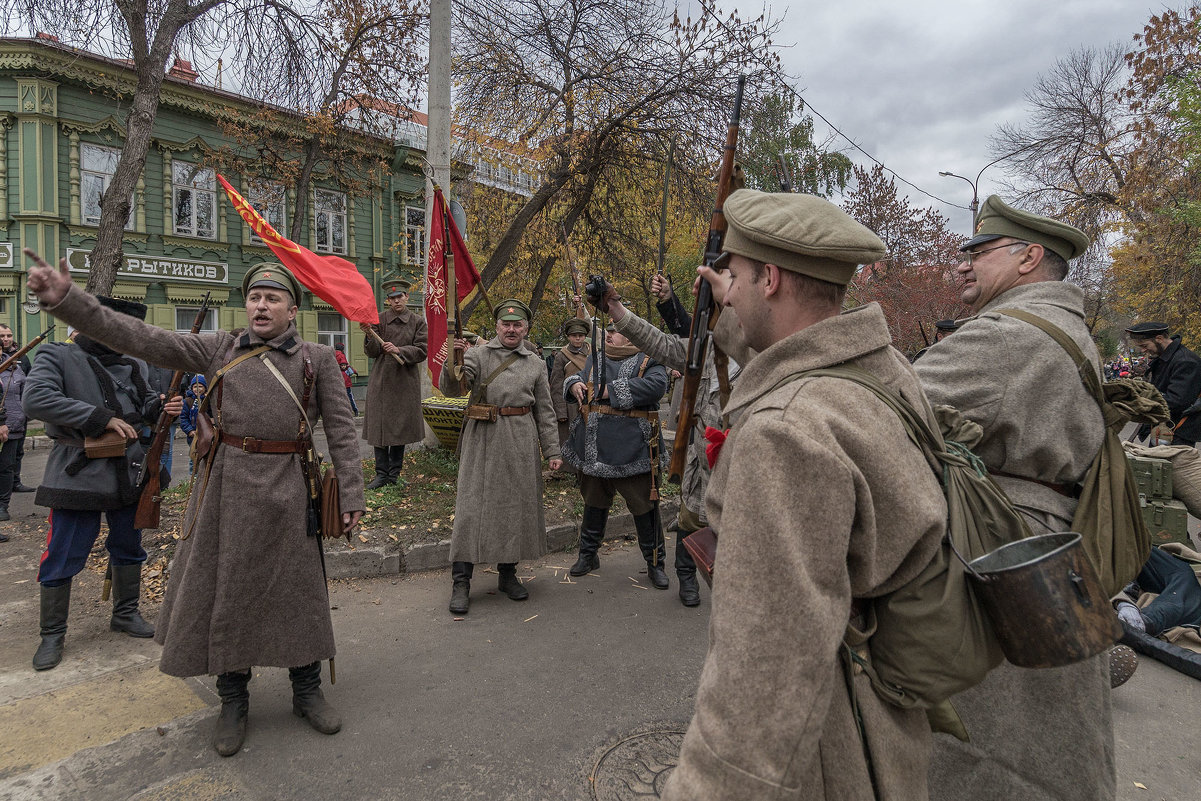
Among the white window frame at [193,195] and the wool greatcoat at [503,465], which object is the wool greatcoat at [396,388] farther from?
the white window frame at [193,195]

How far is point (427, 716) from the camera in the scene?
327 cm

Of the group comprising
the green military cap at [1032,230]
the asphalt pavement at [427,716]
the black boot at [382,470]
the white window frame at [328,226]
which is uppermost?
the white window frame at [328,226]

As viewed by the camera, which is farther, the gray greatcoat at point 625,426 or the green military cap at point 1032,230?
the gray greatcoat at point 625,426

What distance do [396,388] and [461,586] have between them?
3493mm

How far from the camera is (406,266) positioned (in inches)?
915

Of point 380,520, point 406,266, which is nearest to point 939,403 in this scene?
point 380,520

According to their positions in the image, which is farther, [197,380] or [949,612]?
[197,380]

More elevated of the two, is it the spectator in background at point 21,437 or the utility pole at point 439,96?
the utility pole at point 439,96

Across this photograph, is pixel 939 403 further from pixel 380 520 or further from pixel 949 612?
pixel 380 520

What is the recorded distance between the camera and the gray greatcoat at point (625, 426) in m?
5.23

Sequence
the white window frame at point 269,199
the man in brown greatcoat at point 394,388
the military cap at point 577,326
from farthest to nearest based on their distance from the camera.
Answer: the white window frame at point 269,199 < the man in brown greatcoat at point 394,388 < the military cap at point 577,326

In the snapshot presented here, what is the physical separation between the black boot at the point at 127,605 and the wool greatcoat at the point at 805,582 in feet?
14.0

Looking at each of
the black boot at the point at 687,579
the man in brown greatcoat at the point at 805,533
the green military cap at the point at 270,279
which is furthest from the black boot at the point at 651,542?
the man in brown greatcoat at the point at 805,533

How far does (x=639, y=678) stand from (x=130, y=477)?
10.7 ft
